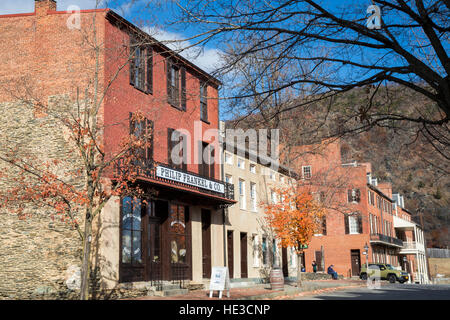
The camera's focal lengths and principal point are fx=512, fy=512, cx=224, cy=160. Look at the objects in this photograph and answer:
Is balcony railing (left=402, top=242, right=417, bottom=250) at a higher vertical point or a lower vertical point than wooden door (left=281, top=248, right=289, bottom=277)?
higher

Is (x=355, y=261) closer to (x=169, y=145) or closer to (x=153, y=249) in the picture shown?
(x=169, y=145)

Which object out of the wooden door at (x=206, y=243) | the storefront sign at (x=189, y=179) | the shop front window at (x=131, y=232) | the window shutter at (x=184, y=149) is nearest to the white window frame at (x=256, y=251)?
the wooden door at (x=206, y=243)

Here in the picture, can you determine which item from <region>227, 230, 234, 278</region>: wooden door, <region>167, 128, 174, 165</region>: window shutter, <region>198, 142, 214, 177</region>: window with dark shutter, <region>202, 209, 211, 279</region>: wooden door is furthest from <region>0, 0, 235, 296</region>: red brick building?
<region>227, 230, 234, 278</region>: wooden door

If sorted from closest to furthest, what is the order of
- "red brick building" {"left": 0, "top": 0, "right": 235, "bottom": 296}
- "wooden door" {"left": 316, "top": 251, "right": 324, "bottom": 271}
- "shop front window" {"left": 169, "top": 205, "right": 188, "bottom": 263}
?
1. "red brick building" {"left": 0, "top": 0, "right": 235, "bottom": 296}
2. "shop front window" {"left": 169, "top": 205, "right": 188, "bottom": 263}
3. "wooden door" {"left": 316, "top": 251, "right": 324, "bottom": 271}

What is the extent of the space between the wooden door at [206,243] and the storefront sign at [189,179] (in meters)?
1.74

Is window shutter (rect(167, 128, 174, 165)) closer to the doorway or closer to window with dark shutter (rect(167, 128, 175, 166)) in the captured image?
window with dark shutter (rect(167, 128, 175, 166))

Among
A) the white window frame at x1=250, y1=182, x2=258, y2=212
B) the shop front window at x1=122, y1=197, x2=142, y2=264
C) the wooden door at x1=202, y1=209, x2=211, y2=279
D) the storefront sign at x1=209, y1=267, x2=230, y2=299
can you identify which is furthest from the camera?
the white window frame at x1=250, y1=182, x2=258, y2=212

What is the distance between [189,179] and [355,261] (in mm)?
33774

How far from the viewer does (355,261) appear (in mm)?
51969

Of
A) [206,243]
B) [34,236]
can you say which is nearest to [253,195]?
[206,243]

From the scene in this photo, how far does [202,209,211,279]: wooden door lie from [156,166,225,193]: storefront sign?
5.69ft

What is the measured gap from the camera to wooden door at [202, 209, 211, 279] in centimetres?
2623

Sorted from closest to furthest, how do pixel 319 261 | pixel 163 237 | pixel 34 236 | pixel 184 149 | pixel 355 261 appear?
pixel 34 236, pixel 163 237, pixel 184 149, pixel 355 261, pixel 319 261

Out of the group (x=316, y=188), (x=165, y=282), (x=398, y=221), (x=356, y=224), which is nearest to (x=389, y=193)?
(x=398, y=221)
